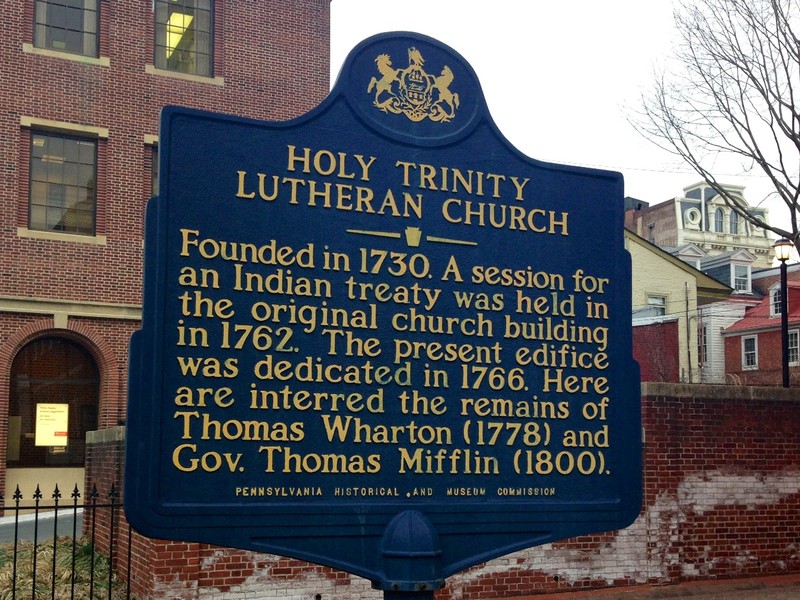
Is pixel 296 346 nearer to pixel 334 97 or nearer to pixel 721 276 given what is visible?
pixel 334 97

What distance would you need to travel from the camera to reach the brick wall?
10.2m

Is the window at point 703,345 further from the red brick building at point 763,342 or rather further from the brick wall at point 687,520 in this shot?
the brick wall at point 687,520

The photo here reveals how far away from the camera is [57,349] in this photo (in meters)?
18.7

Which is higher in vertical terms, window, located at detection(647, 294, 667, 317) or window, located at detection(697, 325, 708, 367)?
window, located at detection(647, 294, 667, 317)

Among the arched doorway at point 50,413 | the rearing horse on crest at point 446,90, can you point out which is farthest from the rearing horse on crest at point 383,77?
the arched doorway at point 50,413

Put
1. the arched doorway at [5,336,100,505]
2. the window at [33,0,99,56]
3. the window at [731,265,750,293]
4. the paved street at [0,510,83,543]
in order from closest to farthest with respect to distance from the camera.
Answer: the paved street at [0,510,83,543] → the arched doorway at [5,336,100,505] → the window at [33,0,99,56] → the window at [731,265,750,293]

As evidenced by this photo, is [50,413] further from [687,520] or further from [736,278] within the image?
[736,278]

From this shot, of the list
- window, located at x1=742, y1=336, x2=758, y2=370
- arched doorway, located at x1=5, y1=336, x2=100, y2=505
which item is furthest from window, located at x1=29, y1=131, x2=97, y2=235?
window, located at x1=742, y1=336, x2=758, y2=370

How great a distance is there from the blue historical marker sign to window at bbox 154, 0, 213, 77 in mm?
17308

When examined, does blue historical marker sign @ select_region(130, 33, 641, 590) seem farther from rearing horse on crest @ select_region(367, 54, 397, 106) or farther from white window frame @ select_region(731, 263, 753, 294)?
white window frame @ select_region(731, 263, 753, 294)

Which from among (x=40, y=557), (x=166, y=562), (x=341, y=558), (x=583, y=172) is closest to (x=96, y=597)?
(x=166, y=562)

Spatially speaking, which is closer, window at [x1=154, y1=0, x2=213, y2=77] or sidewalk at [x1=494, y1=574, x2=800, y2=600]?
sidewalk at [x1=494, y1=574, x2=800, y2=600]

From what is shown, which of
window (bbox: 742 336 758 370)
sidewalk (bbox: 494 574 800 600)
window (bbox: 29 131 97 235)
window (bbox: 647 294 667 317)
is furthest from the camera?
window (bbox: 742 336 758 370)

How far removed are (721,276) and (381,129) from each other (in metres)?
47.8
